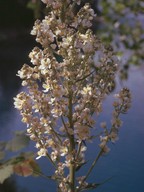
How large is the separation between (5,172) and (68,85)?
0.28 meters

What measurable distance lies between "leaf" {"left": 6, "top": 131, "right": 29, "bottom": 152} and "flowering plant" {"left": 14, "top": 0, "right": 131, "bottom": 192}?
89 millimetres

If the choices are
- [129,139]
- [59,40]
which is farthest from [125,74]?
[129,139]

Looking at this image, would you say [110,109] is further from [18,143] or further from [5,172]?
[5,172]

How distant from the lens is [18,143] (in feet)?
4.66

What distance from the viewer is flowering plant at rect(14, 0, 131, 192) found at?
4.10 ft

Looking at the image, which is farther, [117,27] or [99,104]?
[117,27]

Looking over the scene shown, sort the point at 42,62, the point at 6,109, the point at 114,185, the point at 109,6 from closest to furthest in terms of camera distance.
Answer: the point at 42,62 < the point at 109,6 < the point at 114,185 < the point at 6,109

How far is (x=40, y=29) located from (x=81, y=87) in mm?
188

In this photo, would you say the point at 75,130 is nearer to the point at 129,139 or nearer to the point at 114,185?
the point at 114,185

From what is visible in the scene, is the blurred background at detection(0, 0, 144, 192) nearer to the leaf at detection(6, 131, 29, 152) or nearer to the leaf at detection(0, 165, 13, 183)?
the leaf at detection(6, 131, 29, 152)

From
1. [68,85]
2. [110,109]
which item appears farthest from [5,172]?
[110,109]

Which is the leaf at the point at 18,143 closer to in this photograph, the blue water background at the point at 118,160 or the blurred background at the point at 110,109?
the blurred background at the point at 110,109

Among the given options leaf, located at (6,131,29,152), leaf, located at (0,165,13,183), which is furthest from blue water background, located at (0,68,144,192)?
leaf, located at (0,165,13,183)

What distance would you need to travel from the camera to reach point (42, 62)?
124 centimetres
